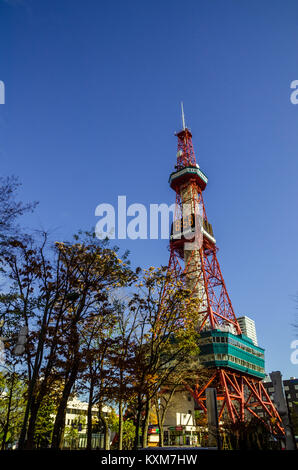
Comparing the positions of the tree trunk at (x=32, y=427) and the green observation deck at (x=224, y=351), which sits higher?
the green observation deck at (x=224, y=351)

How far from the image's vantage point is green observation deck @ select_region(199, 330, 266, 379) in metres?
50.9

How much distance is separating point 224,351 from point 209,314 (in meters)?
6.98

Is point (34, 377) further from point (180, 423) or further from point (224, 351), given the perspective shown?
point (180, 423)

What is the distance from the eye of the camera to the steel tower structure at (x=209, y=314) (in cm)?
5119

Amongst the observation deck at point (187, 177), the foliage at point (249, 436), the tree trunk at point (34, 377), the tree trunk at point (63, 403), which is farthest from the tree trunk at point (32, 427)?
the observation deck at point (187, 177)

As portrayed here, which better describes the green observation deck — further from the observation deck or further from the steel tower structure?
the observation deck

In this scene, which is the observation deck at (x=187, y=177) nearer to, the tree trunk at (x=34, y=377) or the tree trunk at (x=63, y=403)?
the tree trunk at (x=63, y=403)

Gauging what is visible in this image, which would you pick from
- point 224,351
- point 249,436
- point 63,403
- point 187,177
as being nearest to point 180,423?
point 224,351

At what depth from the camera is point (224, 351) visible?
5109 centimetres

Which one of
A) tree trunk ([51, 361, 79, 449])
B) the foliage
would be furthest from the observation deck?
the foliage

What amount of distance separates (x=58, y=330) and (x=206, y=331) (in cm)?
4402
